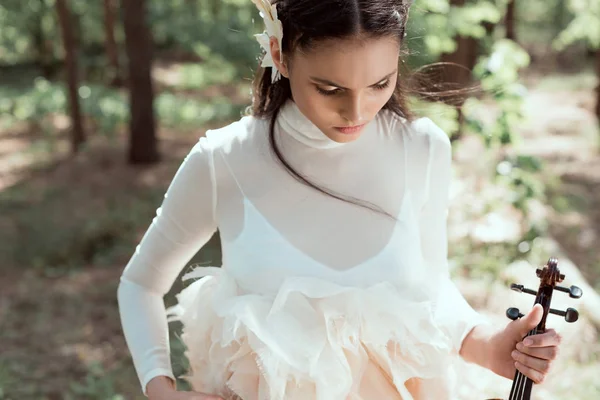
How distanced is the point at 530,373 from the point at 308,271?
0.49 meters

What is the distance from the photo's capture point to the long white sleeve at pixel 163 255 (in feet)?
5.04

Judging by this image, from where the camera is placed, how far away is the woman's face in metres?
1.31

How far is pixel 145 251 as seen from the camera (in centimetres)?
161

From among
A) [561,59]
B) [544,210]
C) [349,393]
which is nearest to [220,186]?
[349,393]

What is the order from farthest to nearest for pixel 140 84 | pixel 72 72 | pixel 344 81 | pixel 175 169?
1. pixel 72 72
2. pixel 175 169
3. pixel 140 84
4. pixel 344 81

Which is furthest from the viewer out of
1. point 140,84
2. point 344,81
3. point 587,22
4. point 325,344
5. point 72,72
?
point 72,72

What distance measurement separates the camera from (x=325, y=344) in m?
1.42

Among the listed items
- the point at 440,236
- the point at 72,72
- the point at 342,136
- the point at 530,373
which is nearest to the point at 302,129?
the point at 342,136

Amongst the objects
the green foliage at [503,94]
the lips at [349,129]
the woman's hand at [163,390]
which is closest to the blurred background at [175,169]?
the green foliage at [503,94]

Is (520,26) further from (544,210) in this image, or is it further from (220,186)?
(220,186)

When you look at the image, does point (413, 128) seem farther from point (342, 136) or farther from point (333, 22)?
point (333, 22)

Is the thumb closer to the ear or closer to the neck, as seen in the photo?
the neck

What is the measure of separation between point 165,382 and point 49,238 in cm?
661

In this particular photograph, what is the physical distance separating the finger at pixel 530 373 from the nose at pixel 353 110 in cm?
58
